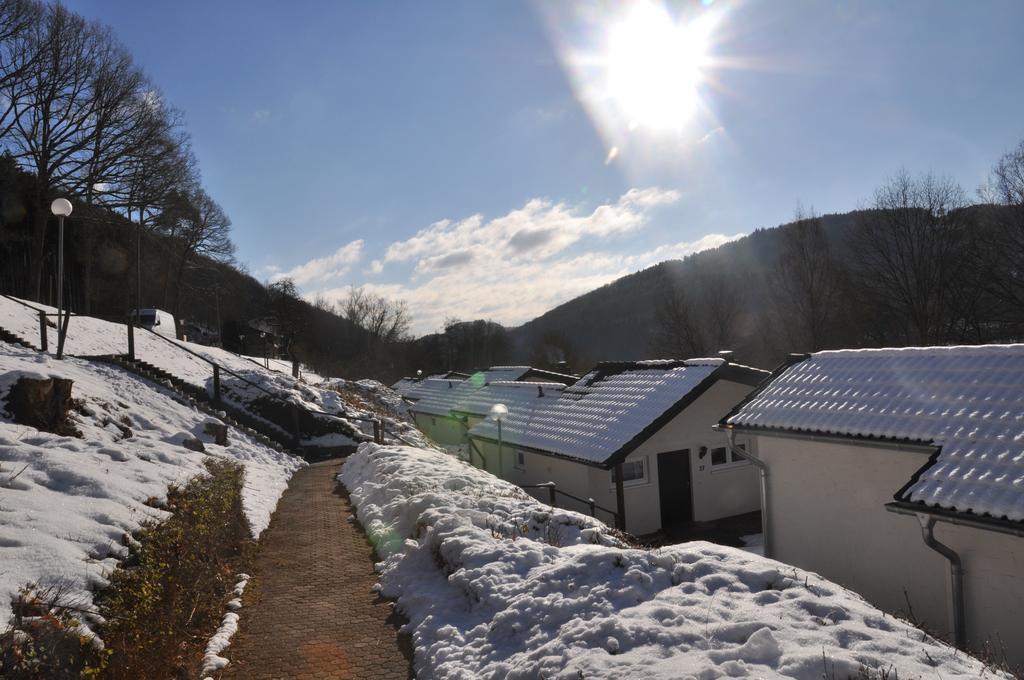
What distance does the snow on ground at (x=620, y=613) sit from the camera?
4.02 metres

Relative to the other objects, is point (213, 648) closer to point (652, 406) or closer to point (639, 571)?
point (639, 571)

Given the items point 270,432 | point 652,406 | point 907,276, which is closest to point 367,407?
point 270,432

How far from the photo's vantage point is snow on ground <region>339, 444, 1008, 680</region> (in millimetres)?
4023

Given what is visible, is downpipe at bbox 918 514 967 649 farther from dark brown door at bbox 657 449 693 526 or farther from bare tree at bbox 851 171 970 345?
bare tree at bbox 851 171 970 345

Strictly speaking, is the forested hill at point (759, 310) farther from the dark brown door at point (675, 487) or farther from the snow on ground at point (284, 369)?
the snow on ground at point (284, 369)

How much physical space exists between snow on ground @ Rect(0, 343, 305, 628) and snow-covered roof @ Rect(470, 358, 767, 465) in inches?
317

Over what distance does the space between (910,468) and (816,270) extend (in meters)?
29.5

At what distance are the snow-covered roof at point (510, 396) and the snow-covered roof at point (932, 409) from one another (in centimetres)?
1138

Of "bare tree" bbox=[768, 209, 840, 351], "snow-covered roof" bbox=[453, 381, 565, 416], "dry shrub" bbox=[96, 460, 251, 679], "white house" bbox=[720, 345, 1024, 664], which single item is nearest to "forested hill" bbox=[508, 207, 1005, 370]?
"bare tree" bbox=[768, 209, 840, 351]

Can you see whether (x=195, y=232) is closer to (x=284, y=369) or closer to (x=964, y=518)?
(x=284, y=369)

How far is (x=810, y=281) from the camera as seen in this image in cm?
3519

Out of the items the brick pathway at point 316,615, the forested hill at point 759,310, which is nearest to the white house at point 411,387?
the forested hill at point 759,310

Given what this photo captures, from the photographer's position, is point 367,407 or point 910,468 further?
point 367,407

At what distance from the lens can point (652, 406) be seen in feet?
54.2
